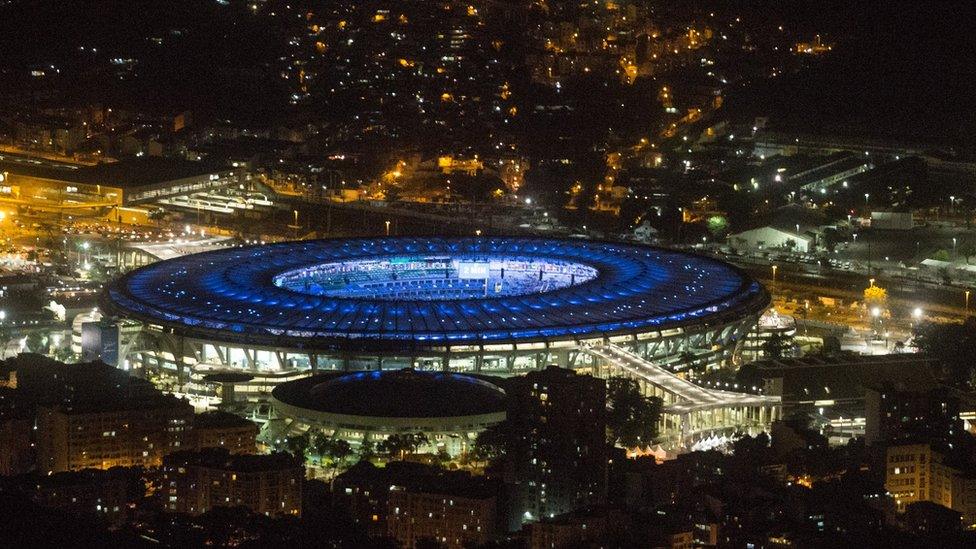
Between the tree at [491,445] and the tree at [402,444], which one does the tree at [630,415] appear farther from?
the tree at [402,444]

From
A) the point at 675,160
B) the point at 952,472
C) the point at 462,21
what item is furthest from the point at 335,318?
the point at 462,21

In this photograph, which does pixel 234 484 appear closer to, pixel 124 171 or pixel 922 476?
pixel 922 476

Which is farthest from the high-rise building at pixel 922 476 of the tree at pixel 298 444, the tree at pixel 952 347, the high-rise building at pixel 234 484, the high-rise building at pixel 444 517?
the tree at pixel 298 444

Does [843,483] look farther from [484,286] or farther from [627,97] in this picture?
[627,97]

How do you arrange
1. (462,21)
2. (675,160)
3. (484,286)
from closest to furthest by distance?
(484,286), (675,160), (462,21)

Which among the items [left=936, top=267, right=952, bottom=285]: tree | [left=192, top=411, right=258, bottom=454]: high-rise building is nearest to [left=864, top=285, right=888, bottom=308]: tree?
[left=936, top=267, right=952, bottom=285]: tree

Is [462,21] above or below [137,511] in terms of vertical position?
above
